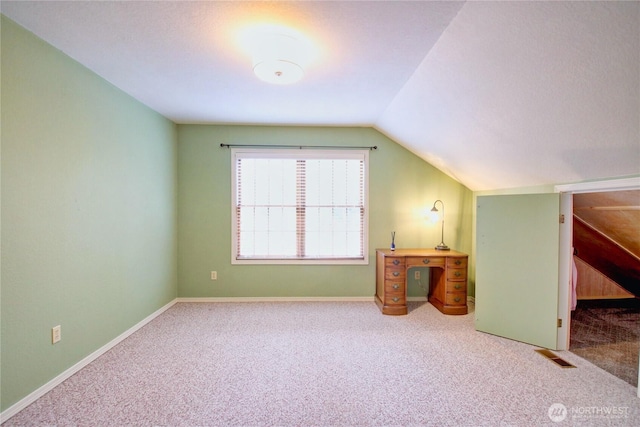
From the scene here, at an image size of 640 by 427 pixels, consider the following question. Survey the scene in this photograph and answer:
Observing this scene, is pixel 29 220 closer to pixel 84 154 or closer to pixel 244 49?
pixel 84 154

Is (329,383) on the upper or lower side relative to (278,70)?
lower

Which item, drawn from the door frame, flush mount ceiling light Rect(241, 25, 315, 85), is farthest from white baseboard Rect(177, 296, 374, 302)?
flush mount ceiling light Rect(241, 25, 315, 85)

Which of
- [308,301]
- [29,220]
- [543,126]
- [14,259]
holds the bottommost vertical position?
[308,301]

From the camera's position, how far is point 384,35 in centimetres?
182

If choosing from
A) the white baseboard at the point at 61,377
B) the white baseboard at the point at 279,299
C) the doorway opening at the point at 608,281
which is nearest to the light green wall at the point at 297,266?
the white baseboard at the point at 279,299

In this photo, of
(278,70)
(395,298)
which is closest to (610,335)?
(395,298)

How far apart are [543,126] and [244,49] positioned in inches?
90.7

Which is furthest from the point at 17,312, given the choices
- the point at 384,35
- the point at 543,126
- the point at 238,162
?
the point at 543,126

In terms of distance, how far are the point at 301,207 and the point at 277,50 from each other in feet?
7.65

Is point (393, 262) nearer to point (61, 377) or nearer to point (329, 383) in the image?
point (329, 383)

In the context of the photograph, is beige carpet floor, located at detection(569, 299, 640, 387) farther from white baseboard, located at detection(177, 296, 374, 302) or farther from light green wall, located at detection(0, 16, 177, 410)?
light green wall, located at detection(0, 16, 177, 410)

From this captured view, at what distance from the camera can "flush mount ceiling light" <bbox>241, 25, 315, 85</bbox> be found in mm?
1798

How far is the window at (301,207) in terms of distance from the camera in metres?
3.94

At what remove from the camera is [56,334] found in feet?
6.77
